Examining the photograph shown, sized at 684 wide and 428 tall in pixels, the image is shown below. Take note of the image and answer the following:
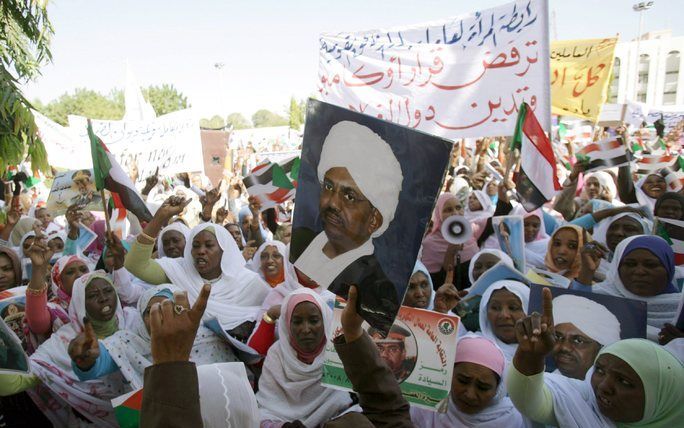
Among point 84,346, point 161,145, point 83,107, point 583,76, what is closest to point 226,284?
point 84,346

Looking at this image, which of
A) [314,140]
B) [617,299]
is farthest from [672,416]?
[314,140]

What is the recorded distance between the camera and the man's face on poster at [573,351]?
240 centimetres

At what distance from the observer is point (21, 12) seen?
332 cm

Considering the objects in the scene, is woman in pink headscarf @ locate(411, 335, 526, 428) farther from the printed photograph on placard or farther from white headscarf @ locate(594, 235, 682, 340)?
white headscarf @ locate(594, 235, 682, 340)

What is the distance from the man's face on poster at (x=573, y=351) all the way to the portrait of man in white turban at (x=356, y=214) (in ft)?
4.19

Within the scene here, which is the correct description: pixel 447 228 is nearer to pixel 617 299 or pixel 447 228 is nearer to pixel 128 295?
pixel 617 299

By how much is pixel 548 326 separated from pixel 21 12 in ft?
11.4

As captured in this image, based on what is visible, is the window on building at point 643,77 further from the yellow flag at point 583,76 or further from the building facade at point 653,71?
the yellow flag at point 583,76

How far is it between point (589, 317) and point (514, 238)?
4.64 ft

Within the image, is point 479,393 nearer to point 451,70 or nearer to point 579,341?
point 579,341

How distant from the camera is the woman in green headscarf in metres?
1.86

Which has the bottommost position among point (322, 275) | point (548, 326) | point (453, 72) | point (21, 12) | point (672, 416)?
point (672, 416)

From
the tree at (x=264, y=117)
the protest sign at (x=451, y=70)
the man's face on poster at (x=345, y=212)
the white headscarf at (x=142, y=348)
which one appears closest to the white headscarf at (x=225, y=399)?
the man's face on poster at (x=345, y=212)

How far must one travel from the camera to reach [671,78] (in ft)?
162
